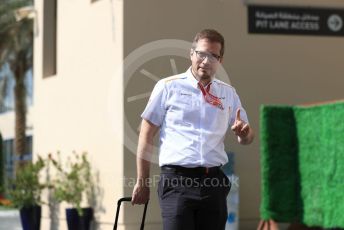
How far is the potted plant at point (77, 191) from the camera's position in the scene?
32.6 feet

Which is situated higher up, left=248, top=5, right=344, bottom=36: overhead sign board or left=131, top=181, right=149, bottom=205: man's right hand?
left=248, top=5, right=344, bottom=36: overhead sign board

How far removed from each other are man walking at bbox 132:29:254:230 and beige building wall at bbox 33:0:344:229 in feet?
17.5

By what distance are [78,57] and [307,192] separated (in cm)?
567

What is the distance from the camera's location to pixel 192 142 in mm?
3766

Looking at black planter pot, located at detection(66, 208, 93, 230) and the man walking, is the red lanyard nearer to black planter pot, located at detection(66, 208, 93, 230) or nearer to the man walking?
the man walking

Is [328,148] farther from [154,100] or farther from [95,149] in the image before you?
[95,149]

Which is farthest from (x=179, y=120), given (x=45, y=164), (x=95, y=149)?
(x=45, y=164)

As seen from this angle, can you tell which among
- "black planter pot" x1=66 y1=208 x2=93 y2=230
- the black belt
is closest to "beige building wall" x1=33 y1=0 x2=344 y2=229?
"black planter pot" x1=66 y1=208 x2=93 y2=230

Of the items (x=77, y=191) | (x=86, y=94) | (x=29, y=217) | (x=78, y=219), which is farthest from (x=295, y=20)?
(x=29, y=217)

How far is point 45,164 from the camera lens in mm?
11359

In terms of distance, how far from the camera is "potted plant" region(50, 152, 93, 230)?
9.92 metres

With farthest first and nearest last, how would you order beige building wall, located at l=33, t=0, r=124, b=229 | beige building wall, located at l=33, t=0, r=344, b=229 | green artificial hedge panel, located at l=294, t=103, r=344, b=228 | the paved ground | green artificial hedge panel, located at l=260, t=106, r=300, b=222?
the paved ground → beige building wall, located at l=33, t=0, r=124, b=229 → beige building wall, located at l=33, t=0, r=344, b=229 → green artificial hedge panel, located at l=260, t=106, r=300, b=222 → green artificial hedge panel, located at l=294, t=103, r=344, b=228

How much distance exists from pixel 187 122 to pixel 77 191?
654 centimetres

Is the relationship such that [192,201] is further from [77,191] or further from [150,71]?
[77,191]
